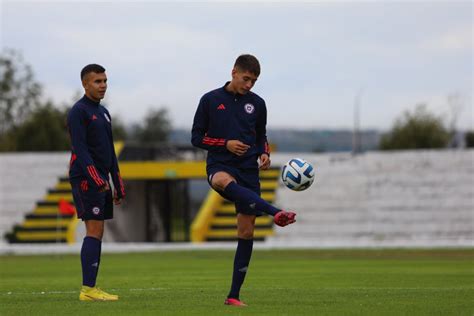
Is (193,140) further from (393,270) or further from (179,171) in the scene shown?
(179,171)

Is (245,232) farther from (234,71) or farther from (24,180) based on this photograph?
(24,180)

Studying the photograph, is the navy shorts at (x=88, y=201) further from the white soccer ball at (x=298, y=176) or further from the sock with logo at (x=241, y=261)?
the white soccer ball at (x=298, y=176)

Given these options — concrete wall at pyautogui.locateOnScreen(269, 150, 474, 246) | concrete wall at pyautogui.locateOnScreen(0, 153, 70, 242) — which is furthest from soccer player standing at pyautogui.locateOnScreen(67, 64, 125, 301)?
concrete wall at pyautogui.locateOnScreen(0, 153, 70, 242)

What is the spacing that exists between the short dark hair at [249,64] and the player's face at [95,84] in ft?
5.31

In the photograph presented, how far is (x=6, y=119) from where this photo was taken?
223 ft

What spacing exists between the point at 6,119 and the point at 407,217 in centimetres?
3340

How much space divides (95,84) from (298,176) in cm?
228

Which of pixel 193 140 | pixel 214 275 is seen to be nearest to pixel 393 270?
pixel 214 275

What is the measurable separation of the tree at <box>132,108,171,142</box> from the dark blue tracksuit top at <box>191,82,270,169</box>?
242ft

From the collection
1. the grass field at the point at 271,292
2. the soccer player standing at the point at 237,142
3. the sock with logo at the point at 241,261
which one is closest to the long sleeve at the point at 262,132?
the soccer player standing at the point at 237,142

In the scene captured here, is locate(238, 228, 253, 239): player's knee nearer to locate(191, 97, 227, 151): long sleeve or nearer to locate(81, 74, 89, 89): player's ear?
locate(191, 97, 227, 151): long sleeve

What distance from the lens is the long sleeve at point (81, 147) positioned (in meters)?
11.1

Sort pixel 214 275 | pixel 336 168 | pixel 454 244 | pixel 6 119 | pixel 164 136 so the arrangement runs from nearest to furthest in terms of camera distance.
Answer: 1. pixel 214 275
2. pixel 454 244
3. pixel 336 168
4. pixel 6 119
5. pixel 164 136

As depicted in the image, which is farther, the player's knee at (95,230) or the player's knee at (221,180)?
the player's knee at (95,230)
